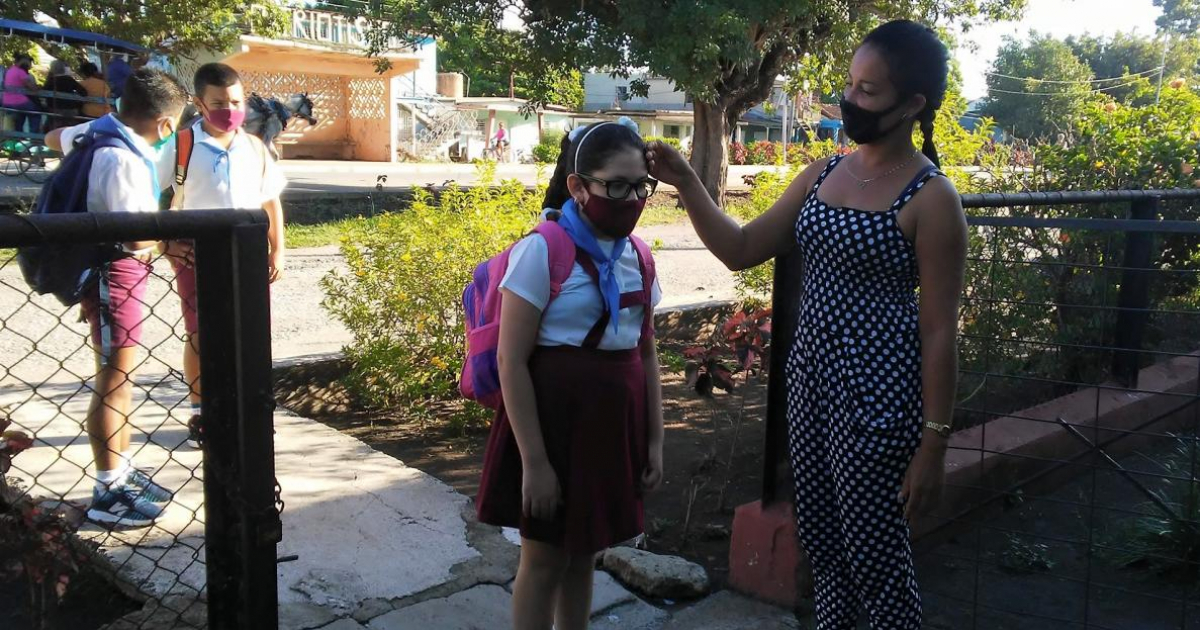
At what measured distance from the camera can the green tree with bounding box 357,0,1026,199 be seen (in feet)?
43.1

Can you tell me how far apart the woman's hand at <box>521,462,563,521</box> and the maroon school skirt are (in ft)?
0.19

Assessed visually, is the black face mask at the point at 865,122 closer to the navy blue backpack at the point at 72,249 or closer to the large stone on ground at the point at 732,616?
the large stone on ground at the point at 732,616

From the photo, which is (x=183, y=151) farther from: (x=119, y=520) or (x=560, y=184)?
(x=560, y=184)

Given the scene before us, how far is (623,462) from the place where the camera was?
2.52 metres

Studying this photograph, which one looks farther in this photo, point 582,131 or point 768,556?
point 768,556

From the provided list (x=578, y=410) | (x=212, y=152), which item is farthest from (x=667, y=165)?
(x=212, y=152)

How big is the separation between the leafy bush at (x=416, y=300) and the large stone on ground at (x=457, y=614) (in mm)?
2151

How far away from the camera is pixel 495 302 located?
2436 mm

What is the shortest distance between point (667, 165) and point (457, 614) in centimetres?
158

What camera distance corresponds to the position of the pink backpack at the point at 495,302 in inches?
93.7

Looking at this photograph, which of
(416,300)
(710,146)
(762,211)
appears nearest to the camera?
(416,300)

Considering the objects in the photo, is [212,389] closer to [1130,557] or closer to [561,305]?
[561,305]

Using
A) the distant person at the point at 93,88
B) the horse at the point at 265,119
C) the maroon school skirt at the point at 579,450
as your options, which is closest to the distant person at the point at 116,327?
the maroon school skirt at the point at 579,450

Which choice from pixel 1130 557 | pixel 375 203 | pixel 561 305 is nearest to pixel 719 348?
pixel 1130 557
